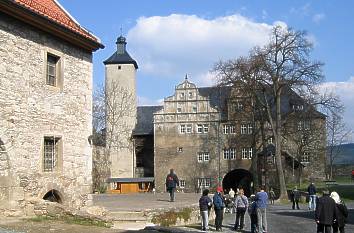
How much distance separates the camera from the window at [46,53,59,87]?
16.7 meters

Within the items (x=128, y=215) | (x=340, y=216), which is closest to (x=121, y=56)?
(x=128, y=215)

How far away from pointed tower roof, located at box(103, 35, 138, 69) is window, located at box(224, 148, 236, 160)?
55.2 ft

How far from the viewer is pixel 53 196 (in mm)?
16906

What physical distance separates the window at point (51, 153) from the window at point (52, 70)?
6.14 ft

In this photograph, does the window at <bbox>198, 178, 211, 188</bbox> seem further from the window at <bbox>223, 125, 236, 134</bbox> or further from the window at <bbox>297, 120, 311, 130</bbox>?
the window at <bbox>297, 120, 311, 130</bbox>

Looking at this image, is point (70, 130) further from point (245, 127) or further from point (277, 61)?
point (245, 127)

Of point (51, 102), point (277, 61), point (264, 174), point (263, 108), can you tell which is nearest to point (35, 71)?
point (51, 102)

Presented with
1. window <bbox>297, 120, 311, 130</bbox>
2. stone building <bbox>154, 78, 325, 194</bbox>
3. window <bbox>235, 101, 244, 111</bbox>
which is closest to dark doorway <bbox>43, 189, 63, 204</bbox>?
window <bbox>235, 101, 244, 111</bbox>

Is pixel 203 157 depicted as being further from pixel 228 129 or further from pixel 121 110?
pixel 121 110

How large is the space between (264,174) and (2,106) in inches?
1682

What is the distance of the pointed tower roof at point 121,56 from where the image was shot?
64312mm

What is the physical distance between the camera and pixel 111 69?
211ft

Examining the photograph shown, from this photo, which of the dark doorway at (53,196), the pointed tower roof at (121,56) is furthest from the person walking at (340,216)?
the pointed tower roof at (121,56)

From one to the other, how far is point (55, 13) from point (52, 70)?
2.11 meters
